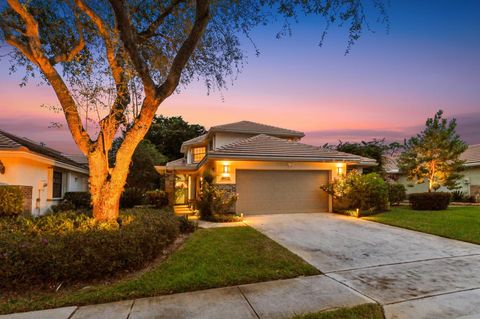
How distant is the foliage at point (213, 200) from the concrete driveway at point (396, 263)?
2.02 meters

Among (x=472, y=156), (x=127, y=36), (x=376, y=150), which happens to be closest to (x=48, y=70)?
(x=127, y=36)

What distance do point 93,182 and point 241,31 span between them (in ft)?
18.6

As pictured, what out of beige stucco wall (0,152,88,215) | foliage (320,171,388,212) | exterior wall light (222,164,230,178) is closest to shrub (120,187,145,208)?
beige stucco wall (0,152,88,215)

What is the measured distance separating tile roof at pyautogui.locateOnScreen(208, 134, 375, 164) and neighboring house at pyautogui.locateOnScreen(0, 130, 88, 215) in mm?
7156

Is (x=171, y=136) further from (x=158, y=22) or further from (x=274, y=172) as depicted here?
(x=158, y=22)

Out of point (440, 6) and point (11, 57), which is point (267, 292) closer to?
point (440, 6)

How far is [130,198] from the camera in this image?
1820 centimetres

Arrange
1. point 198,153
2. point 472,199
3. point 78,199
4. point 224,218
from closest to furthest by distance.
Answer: point 224,218, point 78,199, point 472,199, point 198,153

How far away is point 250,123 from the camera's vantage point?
19844 mm

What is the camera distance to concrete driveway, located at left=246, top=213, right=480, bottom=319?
377 centimetres

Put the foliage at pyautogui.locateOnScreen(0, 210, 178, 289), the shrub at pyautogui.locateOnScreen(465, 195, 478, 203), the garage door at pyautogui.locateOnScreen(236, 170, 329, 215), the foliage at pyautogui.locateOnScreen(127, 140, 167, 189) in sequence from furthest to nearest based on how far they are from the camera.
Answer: the foliage at pyautogui.locateOnScreen(127, 140, 167, 189) < the shrub at pyautogui.locateOnScreen(465, 195, 478, 203) < the garage door at pyautogui.locateOnScreen(236, 170, 329, 215) < the foliage at pyautogui.locateOnScreen(0, 210, 178, 289)

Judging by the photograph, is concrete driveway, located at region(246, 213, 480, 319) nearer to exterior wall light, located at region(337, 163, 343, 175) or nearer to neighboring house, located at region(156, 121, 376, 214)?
neighboring house, located at region(156, 121, 376, 214)

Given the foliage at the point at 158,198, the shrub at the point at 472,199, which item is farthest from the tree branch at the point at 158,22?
the shrub at the point at 472,199

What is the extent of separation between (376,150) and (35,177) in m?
23.5
